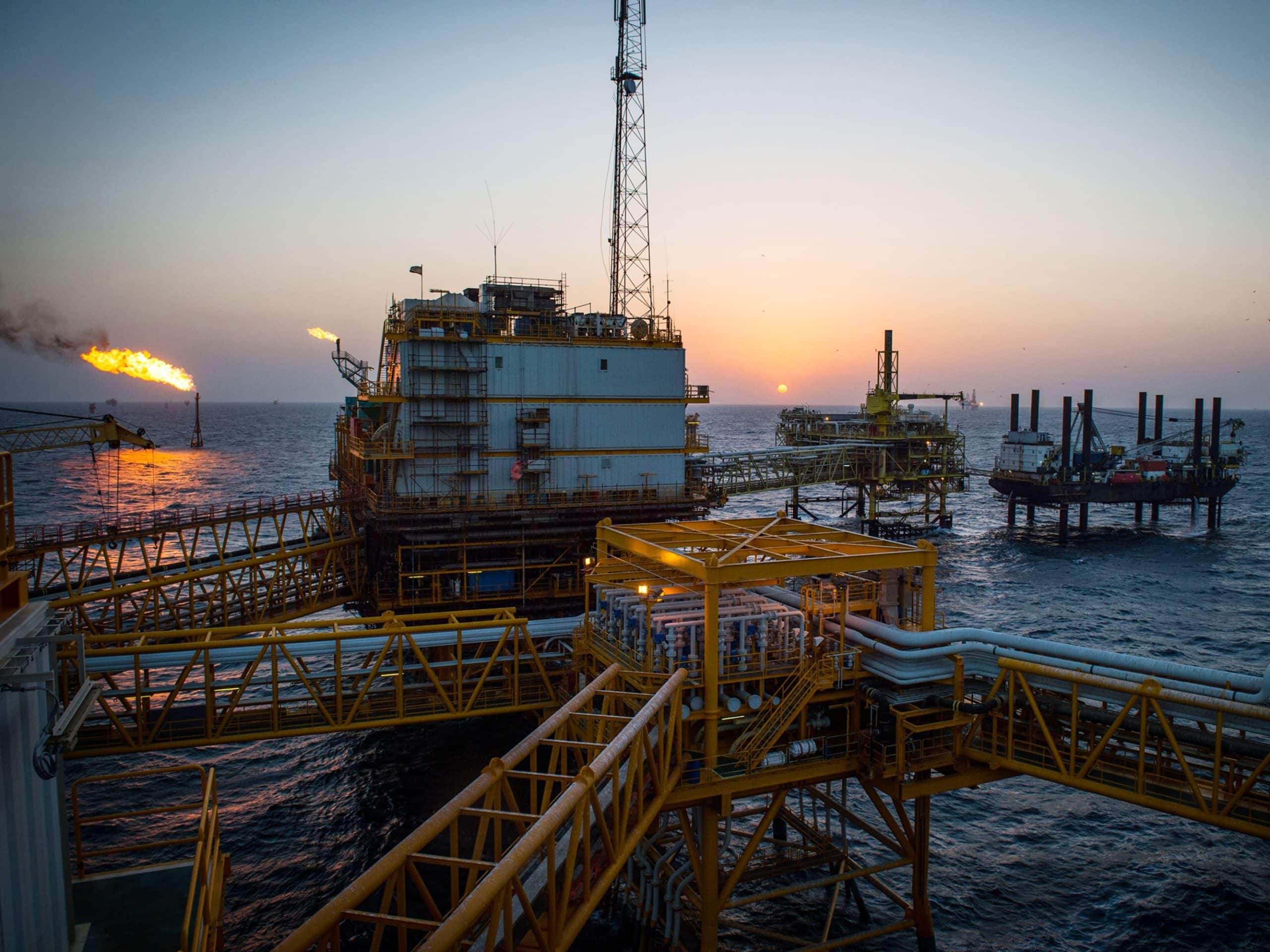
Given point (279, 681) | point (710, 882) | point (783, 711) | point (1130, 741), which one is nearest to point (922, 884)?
point (710, 882)

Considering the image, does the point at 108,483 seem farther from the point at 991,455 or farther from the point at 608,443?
the point at 991,455

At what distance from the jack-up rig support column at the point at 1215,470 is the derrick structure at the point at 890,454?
26.2 metres

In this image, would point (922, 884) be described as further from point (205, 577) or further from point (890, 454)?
point (890, 454)

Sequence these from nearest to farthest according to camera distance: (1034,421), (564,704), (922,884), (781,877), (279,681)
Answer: (922,884) < (279,681) < (564,704) < (781,877) < (1034,421)

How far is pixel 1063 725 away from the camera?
20.5 metres

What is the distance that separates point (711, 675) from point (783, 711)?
7.08 feet

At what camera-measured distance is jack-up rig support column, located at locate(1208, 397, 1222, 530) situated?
285 feet

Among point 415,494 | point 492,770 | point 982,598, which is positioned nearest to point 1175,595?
point 982,598

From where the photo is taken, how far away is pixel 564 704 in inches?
963

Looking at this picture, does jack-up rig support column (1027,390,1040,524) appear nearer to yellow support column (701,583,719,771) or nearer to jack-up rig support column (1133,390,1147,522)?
jack-up rig support column (1133,390,1147,522)

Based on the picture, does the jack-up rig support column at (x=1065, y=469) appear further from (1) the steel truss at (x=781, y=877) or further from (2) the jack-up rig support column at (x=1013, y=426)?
(1) the steel truss at (x=781, y=877)

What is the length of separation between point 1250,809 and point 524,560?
1156 inches

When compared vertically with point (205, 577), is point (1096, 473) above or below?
above

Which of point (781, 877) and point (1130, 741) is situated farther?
point (781, 877)
